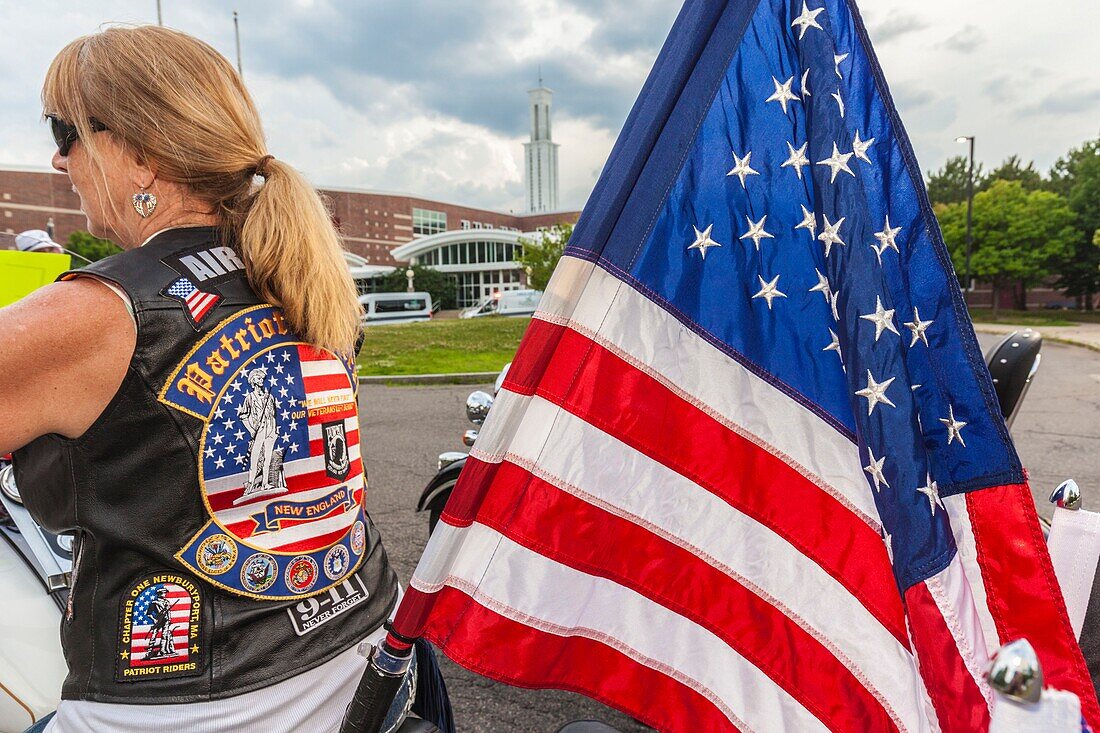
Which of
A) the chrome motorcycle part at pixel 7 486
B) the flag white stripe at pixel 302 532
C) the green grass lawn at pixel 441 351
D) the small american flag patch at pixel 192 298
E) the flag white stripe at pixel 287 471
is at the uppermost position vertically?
the small american flag patch at pixel 192 298

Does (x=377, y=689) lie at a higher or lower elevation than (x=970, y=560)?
lower

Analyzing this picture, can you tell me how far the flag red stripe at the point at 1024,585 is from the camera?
45.2 inches

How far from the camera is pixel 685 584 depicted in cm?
127

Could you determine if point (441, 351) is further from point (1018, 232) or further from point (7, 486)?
point (1018, 232)

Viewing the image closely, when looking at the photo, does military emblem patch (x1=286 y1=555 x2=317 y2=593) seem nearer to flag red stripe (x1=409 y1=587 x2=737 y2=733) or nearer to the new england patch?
the new england patch

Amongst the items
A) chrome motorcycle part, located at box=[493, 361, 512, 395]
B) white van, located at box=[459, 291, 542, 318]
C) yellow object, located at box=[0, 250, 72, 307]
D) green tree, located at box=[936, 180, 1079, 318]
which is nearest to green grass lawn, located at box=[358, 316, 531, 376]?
chrome motorcycle part, located at box=[493, 361, 512, 395]

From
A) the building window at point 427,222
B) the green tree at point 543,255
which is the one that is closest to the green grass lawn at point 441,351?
the green tree at point 543,255

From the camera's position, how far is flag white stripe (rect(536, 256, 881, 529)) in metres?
1.21

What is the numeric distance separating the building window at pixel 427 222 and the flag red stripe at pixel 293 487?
81.6m

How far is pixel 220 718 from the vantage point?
3.66 feet

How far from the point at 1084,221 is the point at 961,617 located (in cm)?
A: 4745

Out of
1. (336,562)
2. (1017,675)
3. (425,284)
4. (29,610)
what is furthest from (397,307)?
(1017,675)

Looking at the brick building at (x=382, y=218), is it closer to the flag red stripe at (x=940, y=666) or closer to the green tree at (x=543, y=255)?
the green tree at (x=543, y=255)

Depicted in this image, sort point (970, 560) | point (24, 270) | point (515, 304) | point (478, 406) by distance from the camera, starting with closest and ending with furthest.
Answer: point (970, 560)
point (24, 270)
point (478, 406)
point (515, 304)
